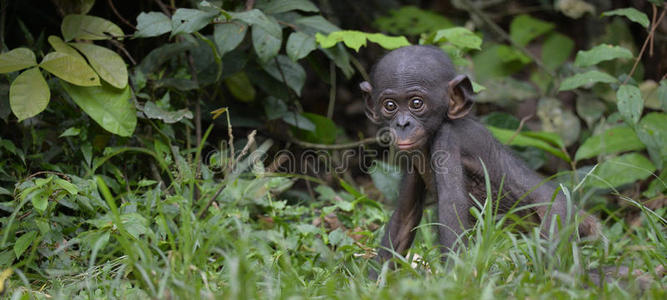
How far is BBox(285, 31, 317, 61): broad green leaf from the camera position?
4.78 m

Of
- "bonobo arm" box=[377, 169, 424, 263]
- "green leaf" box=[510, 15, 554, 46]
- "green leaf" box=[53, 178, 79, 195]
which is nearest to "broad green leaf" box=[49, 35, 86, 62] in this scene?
"green leaf" box=[53, 178, 79, 195]

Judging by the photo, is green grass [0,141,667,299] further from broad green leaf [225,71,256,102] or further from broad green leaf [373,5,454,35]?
broad green leaf [373,5,454,35]

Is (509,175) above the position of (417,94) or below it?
below

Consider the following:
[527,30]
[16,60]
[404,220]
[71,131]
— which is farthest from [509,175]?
[527,30]

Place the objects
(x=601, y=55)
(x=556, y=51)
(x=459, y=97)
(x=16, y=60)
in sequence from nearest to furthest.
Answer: (x=459, y=97), (x=16, y=60), (x=601, y=55), (x=556, y=51)

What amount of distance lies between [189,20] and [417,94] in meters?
1.53

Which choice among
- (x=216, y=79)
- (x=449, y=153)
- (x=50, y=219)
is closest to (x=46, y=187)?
(x=50, y=219)

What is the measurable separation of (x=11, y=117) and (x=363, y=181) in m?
3.47

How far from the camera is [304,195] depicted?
5.75 meters

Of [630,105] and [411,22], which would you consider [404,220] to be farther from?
[411,22]

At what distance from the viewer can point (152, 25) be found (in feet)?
14.9

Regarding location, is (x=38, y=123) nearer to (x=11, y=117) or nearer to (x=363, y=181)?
(x=11, y=117)

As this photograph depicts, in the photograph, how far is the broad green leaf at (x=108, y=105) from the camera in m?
4.39

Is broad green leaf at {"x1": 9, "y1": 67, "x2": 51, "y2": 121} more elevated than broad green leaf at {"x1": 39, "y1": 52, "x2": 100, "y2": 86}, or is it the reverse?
broad green leaf at {"x1": 39, "y1": 52, "x2": 100, "y2": 86}
